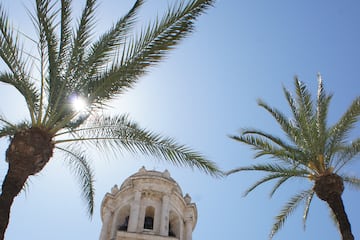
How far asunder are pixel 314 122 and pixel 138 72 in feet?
23.6

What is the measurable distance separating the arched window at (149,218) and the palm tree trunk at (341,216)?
52.0 feet

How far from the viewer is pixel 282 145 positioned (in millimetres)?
15625

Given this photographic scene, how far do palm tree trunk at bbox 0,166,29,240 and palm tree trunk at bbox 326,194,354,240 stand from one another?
874cm

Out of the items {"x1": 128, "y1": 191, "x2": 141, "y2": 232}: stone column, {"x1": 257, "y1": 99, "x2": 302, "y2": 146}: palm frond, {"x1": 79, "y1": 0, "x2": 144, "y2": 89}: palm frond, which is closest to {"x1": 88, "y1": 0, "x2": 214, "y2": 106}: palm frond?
{"x1": 79, "y1": 0, "x2": 144, "y2": 89}: palm frond

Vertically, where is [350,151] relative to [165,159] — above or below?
above

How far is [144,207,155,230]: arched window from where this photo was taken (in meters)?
28.1

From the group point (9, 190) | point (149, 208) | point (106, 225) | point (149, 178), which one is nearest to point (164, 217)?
point (149, 208)

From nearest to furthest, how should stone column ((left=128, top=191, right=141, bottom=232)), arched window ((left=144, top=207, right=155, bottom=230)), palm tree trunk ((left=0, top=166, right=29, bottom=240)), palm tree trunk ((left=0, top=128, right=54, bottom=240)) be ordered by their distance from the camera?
palm tree trunk ((left=0, top=166, right=29, bottom=240))
palm tree trunk ((left=0, top=128, right=54, bottom=240))
stone column ((left=128, top=191, right=141, bottom=232))
arched window ((left=144, top=207, right=155, bottom=230))

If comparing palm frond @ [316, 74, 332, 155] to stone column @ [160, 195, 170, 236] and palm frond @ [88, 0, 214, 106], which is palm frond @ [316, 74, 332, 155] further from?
stone column @ [160, 195, 170, 236]

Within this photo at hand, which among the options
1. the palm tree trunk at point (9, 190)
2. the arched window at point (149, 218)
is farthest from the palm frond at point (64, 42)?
the arched window at point (149, 218)

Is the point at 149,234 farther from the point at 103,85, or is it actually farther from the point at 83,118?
the point at 103,85

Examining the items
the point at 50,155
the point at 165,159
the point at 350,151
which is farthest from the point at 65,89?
the point at 350,151

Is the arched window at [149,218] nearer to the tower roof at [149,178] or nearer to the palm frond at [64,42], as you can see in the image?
the tower roof at [149,178]

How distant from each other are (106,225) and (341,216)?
57.7 ft
